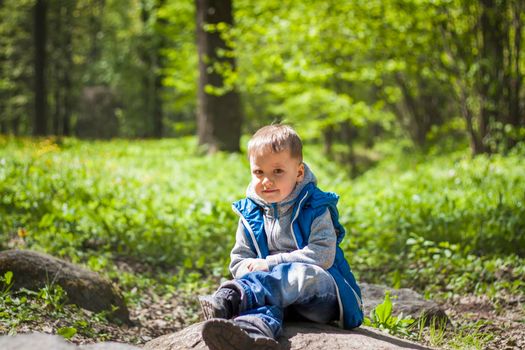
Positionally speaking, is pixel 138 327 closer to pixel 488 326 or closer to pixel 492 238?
pixel 488 326

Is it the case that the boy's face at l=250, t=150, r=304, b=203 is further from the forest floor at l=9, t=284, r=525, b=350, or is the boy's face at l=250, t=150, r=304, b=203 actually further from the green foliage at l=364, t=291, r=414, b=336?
the forest floor at l=9, t=284, r=525, b=350

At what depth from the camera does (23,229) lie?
6203mm

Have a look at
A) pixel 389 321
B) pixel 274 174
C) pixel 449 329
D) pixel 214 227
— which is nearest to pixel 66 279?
pixel 274 174

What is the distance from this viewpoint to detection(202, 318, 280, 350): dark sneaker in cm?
Answer: 271

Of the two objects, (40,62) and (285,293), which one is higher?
(40,62)

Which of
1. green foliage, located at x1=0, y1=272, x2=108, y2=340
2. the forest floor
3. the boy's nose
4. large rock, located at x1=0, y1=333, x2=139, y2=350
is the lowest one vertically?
the forest floor

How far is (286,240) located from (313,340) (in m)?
0.63

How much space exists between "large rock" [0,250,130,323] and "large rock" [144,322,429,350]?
1.19m

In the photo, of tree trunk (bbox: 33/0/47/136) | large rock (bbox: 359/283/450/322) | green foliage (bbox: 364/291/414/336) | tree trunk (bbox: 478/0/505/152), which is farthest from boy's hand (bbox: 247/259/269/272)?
tree trunk (bbox: 33/0/47/136)

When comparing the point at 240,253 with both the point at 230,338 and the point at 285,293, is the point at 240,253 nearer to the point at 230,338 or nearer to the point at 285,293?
the point at 285,293

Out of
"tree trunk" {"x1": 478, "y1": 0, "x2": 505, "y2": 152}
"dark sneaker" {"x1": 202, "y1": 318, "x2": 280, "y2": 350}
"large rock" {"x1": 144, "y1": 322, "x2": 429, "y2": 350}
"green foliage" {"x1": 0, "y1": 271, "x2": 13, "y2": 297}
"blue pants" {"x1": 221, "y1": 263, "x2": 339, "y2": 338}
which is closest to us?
"dark sneaker" {"x1": 202, "y1": 318, "x2": 280, "y2": 350}

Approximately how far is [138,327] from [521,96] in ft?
37.4

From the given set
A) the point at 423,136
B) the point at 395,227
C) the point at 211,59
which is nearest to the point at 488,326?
the point at 395,227

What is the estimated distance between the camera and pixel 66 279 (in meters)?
4.31
